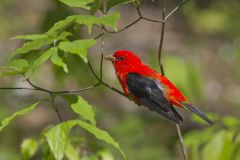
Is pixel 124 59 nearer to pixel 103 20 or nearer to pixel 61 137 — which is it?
pixel 61 137

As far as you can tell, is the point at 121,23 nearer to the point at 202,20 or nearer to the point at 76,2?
the point at 202,20

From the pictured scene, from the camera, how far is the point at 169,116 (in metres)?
3.83

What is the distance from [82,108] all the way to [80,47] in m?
0.58

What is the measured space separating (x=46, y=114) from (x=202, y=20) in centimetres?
358

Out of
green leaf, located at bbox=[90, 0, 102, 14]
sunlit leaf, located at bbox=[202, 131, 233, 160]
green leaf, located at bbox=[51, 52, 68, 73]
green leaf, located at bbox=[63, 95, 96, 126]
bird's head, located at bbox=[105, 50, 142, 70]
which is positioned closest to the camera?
green leaf, located at bbox=[51, 52, 68, 73]

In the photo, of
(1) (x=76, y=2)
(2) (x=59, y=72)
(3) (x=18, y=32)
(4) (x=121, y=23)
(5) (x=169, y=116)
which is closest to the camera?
(1) (x=76, y=2)

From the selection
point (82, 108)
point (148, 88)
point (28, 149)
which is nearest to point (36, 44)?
point (82, 108)

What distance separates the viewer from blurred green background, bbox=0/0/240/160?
4.53 meters

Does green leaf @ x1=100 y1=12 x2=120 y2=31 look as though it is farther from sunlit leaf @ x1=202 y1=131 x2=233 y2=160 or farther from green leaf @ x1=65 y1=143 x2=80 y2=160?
sunlit leaf @ x1=202 y1=131 x2=233 y2=160

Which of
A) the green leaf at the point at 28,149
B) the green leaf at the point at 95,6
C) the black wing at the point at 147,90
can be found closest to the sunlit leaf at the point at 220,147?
the black wing at the point at 147,90

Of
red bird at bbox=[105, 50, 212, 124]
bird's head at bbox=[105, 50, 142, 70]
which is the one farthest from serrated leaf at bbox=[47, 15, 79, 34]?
bird's head at bbox=[105, 50, 142, 70]

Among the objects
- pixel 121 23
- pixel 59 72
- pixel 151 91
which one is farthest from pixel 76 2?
pixel 121 23

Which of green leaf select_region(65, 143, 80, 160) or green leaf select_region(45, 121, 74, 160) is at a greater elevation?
green leaf select_region(45, 121, 74, 160)

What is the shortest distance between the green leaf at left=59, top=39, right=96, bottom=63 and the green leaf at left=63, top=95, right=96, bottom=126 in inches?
19.6
